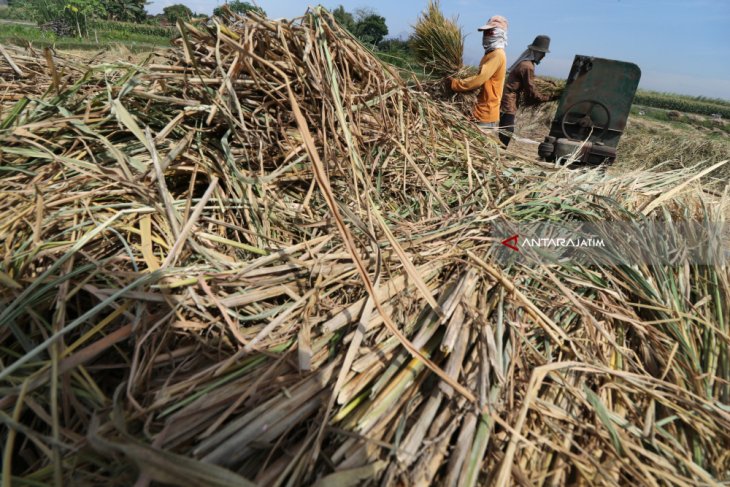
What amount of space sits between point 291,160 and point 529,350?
1305mm

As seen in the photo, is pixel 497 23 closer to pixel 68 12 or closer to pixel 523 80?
pixel 523 80

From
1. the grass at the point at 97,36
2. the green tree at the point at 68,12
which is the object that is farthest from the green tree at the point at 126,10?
the green tree at the point at 68,12

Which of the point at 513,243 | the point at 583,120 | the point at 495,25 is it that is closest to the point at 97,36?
the point at 495,25

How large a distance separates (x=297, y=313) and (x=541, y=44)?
179 inches

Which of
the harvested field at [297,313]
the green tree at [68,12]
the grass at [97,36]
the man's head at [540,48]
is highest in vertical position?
the green tree at [68,12]

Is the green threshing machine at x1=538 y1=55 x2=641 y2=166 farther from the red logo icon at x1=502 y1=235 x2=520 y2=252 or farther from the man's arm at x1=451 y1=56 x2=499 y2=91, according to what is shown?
the red logo icon at x1=502 y1=235 x2=520 y2=252

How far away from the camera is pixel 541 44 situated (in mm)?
4254

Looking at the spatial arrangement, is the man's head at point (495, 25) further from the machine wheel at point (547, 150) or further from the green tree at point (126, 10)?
the green tree at point (126, 10)

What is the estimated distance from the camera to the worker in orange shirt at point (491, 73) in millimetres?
3650

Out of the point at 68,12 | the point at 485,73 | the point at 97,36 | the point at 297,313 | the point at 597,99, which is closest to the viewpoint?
the point at 297,313

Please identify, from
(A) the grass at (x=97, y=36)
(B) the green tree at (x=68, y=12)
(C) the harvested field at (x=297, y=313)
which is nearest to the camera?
(C) the harvested field at (x=297, y=313)

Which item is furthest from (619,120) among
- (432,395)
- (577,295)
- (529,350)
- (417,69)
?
(432,395)

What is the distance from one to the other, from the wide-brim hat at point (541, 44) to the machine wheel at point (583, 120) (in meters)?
0.73

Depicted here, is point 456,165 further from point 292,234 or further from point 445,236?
point 292,234
